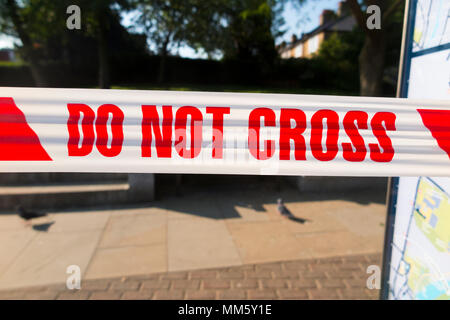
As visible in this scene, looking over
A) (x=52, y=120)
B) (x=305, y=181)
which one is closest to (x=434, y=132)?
(x=52, y=120)

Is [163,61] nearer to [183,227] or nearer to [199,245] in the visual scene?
[183,227]

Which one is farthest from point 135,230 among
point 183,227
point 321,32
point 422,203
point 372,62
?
point 321,32

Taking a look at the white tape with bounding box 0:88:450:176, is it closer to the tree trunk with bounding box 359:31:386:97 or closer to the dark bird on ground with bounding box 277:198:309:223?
the dark bird on ground with bounding box 277:198:309:223

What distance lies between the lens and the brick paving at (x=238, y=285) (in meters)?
4.30

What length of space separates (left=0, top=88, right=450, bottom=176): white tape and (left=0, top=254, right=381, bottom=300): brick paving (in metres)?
2.16

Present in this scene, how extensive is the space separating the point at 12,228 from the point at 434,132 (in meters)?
7.63

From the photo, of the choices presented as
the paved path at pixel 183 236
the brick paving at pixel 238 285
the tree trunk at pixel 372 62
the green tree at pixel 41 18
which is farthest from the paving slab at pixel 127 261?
the green tree at pixel 41 18

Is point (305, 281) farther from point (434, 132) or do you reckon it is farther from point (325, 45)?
point (325, 45)

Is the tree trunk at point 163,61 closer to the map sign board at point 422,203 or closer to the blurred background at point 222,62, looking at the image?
the blurred background at point 222,62

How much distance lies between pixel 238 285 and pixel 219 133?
2581mm

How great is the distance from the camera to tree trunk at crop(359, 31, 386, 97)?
358 inches

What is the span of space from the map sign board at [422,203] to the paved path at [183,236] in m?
1.79

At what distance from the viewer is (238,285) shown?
14.8ft

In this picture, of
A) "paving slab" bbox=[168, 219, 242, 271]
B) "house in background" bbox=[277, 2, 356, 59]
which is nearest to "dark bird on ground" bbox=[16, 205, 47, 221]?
"paving slab" bbox=[168, 219, 242, 271]
